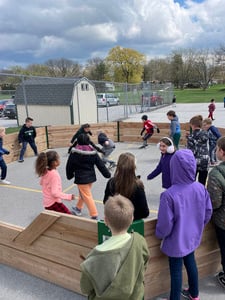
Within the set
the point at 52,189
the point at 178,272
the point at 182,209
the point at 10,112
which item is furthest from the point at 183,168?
the point at 10,112

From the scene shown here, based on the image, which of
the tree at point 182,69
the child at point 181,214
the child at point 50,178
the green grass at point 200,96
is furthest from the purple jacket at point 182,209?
the tree at point 182,69

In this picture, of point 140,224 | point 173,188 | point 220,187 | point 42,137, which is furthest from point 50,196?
point 42,137

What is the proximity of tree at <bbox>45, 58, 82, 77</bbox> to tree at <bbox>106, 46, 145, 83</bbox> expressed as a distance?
970cm

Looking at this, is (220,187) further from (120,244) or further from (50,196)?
(50,196)

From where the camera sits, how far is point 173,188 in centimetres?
254

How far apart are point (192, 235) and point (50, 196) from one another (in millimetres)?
2176

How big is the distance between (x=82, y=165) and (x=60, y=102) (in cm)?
1351

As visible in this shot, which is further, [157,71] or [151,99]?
[157,71]

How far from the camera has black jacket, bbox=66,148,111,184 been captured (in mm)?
4484

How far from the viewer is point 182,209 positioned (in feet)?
8.27

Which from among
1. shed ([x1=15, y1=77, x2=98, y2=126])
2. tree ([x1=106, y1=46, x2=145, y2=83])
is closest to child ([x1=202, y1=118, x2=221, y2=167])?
shed ([x1=15, y1=77, x2=98, y2=126])

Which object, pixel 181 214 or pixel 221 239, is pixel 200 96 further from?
pixel 181 214

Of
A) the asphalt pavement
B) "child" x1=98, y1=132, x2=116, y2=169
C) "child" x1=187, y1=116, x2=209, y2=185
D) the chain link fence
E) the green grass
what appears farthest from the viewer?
the green grass

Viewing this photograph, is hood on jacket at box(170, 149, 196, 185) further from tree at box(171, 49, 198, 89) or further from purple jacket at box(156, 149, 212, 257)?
tree at box(171, 49, 198, 89)
